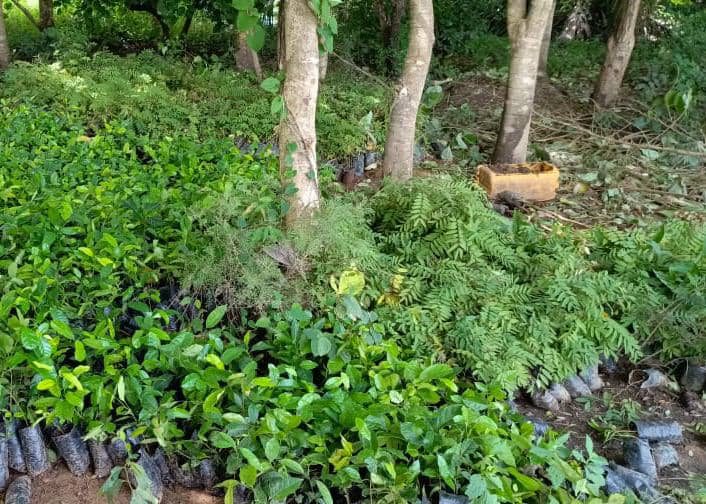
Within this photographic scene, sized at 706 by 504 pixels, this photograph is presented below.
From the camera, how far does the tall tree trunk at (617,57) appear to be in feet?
24.0

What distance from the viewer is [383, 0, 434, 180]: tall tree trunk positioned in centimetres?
467

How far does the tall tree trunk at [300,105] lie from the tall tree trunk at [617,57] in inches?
197

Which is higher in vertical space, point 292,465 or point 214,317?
point 214,317

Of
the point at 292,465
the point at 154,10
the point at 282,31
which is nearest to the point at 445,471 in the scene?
the point at 292,465

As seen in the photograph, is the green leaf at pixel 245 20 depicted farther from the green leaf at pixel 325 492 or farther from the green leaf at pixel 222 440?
the green leaf at pixel 325 492

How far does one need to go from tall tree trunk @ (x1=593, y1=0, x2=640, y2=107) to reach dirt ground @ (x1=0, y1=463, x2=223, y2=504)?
6.45 meters

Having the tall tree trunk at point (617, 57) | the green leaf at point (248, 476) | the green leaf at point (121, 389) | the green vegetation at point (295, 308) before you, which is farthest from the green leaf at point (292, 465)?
the tall tree trunk at point (617, 57)

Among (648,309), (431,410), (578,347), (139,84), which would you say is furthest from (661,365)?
(139,84)

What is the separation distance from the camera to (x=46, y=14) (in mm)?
9016

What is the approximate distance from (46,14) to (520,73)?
663 cm

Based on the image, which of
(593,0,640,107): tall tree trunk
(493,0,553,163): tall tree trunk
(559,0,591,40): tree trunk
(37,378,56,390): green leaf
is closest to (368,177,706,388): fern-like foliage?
(37,378,56,390): green leaf

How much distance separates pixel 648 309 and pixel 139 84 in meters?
4.85

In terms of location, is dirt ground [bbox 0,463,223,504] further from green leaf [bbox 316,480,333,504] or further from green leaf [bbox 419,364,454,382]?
green leaf [bbox 419,364,454,382]

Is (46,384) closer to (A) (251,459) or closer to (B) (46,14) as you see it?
(A) (251,459)
